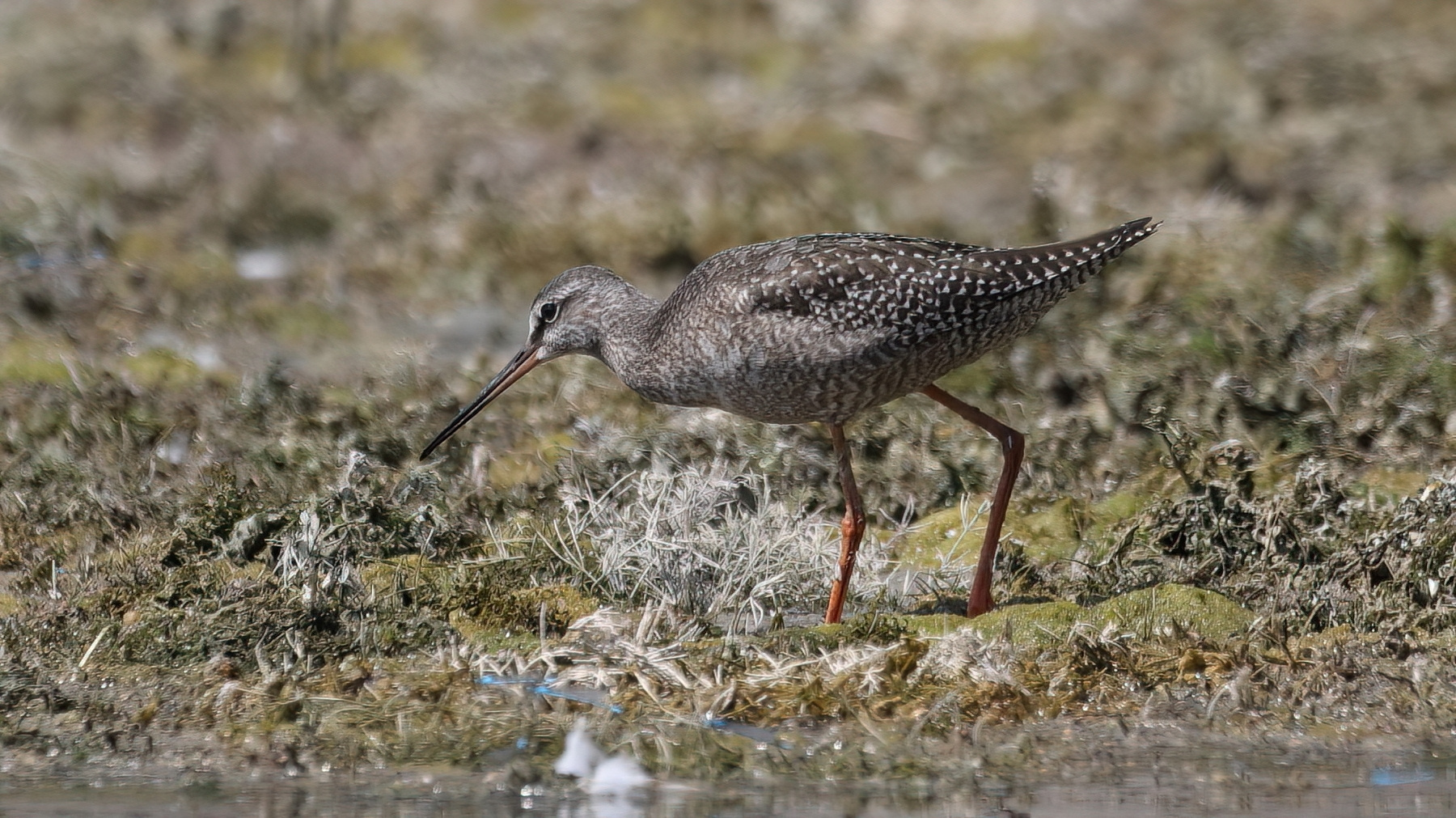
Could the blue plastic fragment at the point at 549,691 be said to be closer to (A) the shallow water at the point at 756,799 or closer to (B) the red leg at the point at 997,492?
(A) the shallow water at the point at 756,799

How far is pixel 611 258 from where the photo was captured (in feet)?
36.5

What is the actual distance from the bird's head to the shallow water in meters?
2.55

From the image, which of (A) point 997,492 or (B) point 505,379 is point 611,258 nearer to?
(B) point 505,379

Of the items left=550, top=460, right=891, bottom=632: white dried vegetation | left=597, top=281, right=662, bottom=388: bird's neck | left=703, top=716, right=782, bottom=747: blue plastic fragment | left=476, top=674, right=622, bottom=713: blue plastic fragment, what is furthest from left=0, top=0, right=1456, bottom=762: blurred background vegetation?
left=703, top=716, right=782, bottom=747: blue plastic fragment

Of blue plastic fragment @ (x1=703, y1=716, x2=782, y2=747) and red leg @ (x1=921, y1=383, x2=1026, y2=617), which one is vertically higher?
red leg @ (x1=921, y1=383, x2=1026, y2=617)

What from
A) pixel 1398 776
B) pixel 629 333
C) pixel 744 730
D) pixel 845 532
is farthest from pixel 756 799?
pixel 629 333

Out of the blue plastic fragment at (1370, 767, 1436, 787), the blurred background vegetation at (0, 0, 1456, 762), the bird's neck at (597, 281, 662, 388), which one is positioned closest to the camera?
the blue plastic fragment at (1370, 767, 1436, 787)

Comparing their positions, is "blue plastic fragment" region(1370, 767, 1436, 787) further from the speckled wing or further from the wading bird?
the speckled wing

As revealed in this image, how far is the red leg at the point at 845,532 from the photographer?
5.97 metres

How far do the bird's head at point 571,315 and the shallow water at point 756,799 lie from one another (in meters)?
2.55

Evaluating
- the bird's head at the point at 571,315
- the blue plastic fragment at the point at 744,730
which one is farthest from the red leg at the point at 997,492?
the bird's head at the point at 571,315

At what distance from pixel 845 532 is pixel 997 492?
0.56 metres

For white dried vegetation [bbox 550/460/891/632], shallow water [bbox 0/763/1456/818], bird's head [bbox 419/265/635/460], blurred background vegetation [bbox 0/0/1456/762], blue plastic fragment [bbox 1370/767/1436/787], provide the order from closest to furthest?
shallow water [bbox 0/763/1456/818]
blue plastic fragment [bbox 1370/767/1436/787]
white dried vegetation [bbox 550/460/891/632]
blurred background vegetation [bbox 0/0/1456/762]
bird's head [bbox 419/265/635/460]

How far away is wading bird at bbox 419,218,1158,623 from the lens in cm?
599
